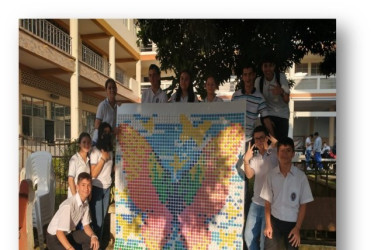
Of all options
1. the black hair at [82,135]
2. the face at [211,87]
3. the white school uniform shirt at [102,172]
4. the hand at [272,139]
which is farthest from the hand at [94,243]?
the hand at [272,139]

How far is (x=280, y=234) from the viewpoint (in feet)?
7.65

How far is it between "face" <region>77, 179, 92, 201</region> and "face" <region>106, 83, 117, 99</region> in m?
0.87

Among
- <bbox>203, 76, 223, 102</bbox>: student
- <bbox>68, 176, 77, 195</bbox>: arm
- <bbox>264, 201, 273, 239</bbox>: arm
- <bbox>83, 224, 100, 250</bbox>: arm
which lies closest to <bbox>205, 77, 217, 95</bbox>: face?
<bbox>203, 76, 223, 102</bbox>: student

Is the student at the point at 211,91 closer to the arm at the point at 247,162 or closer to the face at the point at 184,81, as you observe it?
the face at the point at 184,81

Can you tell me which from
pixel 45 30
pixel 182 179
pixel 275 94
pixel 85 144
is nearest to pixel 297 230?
pixel 182 179

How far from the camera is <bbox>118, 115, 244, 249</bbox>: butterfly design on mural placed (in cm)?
239

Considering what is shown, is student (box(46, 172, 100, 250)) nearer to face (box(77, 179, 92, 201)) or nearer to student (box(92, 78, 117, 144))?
face (box(77, 179, 92, 201))

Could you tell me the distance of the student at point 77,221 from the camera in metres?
2.59

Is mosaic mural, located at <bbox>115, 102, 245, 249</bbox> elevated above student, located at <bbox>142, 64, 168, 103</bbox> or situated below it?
below

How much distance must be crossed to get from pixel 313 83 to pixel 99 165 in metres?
2.10

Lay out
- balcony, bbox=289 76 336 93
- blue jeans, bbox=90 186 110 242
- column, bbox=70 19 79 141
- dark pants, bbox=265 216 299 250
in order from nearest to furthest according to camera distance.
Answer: balcony, bbox=289 76 336 93 < dark pants, bbox=265 216 299 250 < column, bbox=70 19 79 141 < blue jeans, bbox=90 186 110 242

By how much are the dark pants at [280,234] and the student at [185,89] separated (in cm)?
128

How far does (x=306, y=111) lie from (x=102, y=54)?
1948mm

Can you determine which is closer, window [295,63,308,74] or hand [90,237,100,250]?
window [295,63,308,74]
